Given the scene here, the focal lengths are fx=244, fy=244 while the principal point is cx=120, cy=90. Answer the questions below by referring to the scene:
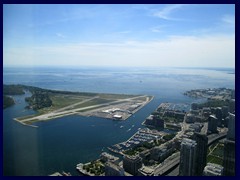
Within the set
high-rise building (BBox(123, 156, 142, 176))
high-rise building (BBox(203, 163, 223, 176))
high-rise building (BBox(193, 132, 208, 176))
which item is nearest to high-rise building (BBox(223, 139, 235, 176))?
high-rise building (BBox(203, 163, 223, 176))

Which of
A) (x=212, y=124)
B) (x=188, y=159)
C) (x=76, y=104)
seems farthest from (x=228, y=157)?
(x=76, y=104)

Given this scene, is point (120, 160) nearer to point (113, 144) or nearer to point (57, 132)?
point (113, 144)

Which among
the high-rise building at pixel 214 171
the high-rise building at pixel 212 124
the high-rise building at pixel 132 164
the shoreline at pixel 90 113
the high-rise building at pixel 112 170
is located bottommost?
the high-rise building at pixel 132 164

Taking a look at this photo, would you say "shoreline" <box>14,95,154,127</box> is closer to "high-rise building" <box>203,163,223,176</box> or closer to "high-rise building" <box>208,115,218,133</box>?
"high-rise building" <box>208,115,218,133</box>

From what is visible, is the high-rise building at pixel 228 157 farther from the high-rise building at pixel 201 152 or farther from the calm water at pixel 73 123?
the calm water at pixel 73 123

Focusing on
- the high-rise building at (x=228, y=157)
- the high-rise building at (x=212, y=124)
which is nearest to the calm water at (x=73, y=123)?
the high-rise building at (x=228, y=157)

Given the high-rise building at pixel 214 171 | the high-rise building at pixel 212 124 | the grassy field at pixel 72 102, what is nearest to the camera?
the high-rise building at pixel 214 171
